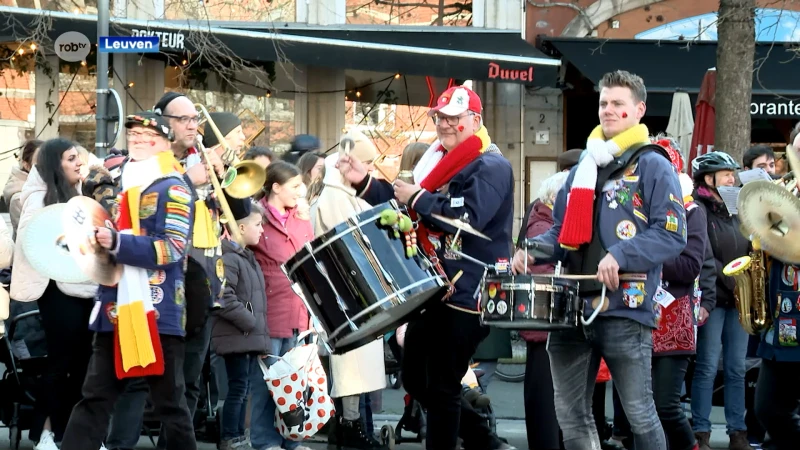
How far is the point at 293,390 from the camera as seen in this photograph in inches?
320

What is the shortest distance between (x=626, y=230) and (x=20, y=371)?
4169mm

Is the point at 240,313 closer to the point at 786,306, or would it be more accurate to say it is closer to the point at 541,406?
the point at 541,406

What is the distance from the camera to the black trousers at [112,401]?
20.4 feet

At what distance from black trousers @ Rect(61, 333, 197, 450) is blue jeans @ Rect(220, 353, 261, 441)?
2026 mm

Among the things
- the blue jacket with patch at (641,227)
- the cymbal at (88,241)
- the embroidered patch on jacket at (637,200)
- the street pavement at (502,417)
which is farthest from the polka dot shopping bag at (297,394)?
the embroidered patch on jacket at (637,200)

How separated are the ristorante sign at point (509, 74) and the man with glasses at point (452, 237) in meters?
9.23

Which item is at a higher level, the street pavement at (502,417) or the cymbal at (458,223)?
the cymbal at (458,223)

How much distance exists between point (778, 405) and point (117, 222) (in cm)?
343

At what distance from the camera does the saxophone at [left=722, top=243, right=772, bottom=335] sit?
6.88 m

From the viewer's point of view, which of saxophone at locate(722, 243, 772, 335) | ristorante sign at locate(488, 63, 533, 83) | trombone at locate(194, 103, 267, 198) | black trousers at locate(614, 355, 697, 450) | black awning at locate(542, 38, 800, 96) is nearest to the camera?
trombone at locate(194, 103, 267, 198)

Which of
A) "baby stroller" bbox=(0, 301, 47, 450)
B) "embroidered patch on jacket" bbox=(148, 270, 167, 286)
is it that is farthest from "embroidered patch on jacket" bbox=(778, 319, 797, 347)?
"baby stroller" bbox=(0, 301, 47, 450)

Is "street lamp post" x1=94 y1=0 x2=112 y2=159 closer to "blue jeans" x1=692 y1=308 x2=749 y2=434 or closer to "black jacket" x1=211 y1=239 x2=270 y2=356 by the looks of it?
"black jacket" x1=211 y1=239 x2=270 y2=356

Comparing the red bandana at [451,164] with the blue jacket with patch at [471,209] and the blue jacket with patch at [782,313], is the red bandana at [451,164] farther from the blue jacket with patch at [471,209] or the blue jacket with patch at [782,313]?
the blue jacket with patch at [782,313]

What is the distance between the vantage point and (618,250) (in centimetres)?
584
